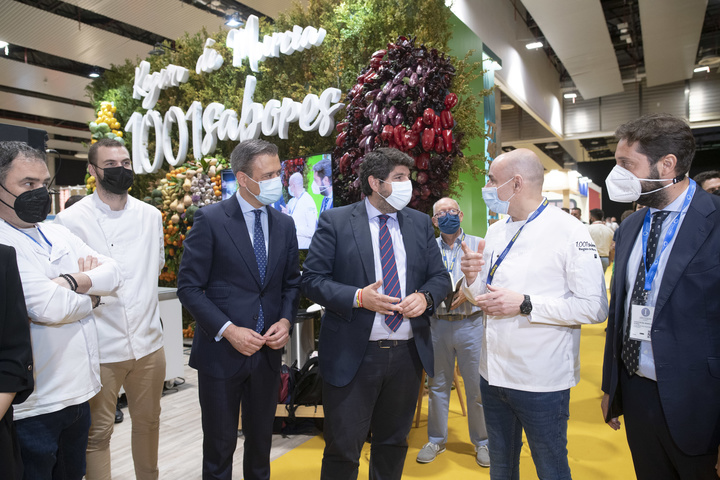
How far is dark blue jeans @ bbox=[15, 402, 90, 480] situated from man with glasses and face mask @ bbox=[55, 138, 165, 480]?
47 centimetres

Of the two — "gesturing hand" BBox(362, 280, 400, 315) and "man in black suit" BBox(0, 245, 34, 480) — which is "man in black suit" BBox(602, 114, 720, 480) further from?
"man in black suit" BBox(0, 245, 34, 480)

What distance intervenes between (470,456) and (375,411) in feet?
4.67

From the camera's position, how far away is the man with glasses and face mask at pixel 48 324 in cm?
158

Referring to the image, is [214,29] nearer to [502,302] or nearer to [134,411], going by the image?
[134,411]

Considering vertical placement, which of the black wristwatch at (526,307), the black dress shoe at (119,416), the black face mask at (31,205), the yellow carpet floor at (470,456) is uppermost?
the black face mask at (31,205)

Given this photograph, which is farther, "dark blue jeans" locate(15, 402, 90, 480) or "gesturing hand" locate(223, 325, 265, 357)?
"gesturing hand" locate(223, 325, 265, 357)

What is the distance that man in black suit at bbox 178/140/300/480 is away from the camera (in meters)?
2.11

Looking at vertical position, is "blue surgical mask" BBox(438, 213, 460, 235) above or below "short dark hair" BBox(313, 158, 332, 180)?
below

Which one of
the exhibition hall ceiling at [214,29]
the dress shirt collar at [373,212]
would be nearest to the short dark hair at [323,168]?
the dress shirt collar at [373,212]

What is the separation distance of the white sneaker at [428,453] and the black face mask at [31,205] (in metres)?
2.54

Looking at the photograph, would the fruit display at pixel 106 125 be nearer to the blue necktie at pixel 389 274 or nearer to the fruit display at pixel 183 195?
the fruit display at pixel 183 195

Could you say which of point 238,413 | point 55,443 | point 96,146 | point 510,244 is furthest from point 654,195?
point 96,146

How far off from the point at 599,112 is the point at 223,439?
13.3m

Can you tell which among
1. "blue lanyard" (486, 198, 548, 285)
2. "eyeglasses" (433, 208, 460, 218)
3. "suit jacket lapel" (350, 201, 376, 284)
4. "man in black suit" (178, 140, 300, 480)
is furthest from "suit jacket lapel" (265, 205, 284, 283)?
"eyeglasses" (433, 208, 460, 218)
